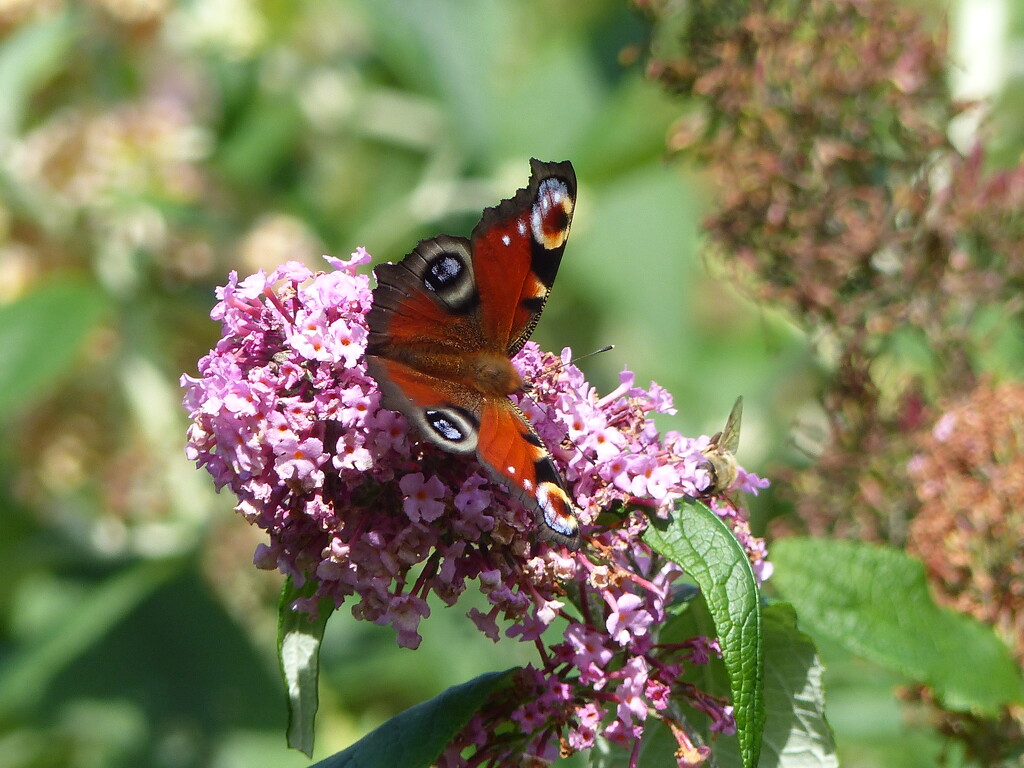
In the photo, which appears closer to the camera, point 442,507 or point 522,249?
point 442,507

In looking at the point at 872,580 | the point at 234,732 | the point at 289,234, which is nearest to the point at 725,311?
the point at 289,234

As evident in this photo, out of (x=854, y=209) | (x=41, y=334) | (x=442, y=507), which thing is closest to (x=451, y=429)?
(x=442, y=507)

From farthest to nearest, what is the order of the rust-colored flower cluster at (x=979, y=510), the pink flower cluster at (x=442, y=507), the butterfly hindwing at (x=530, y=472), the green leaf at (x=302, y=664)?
the rust-colored flower cluster at (x=979, y=510) → the green leaf at (x=302, y=664) → the pink flower cluster at (x=442, y=507) → the butterfly hindwing at (x=530, y=472)

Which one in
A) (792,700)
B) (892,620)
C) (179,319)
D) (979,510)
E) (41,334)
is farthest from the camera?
(179,319)

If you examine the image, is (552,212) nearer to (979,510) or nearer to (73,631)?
(979,510)

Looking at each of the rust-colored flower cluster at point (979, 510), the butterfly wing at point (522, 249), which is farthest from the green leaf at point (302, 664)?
the rust-colored flower cluster at point (979, 510)

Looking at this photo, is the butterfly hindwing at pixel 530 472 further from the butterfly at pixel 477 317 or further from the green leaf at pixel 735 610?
the green leaf at pixel 735 610

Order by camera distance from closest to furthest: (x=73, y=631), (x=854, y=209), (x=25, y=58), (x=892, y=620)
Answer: (x=892, y=620), (x=854, y=209), (x=25, y=58), (x=73, y=631)

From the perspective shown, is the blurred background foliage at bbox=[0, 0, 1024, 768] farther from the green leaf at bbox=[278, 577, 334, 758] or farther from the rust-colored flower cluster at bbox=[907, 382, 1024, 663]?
the green leaf at bbox=[278, 577, 334, 758]
